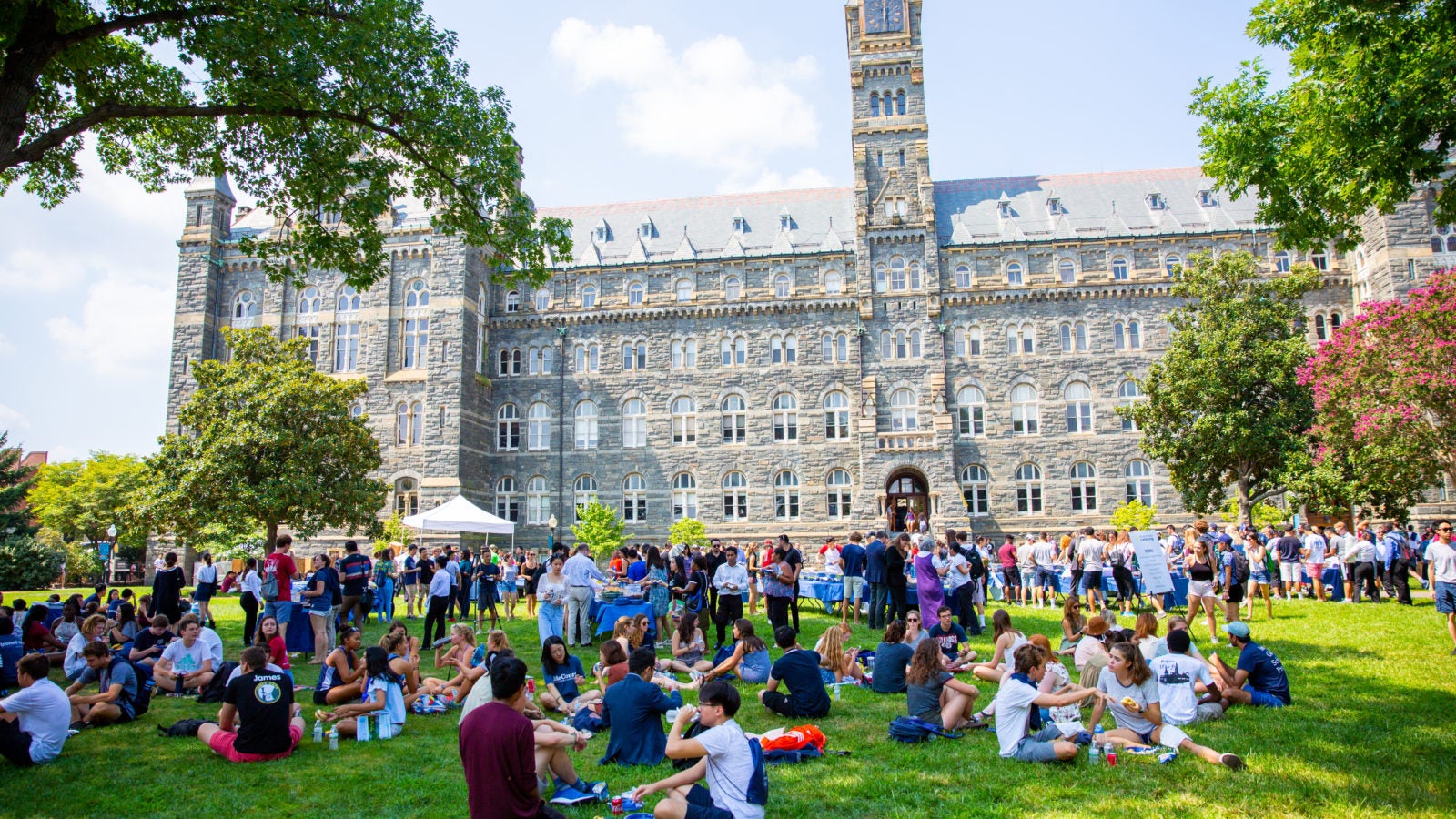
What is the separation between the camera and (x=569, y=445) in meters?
42.6

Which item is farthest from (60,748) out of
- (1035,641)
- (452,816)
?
(1035,641)

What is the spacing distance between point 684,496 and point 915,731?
Answer: 106ft

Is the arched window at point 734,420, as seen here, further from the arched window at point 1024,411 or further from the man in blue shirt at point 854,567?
the man in blue shirt at point 854,567

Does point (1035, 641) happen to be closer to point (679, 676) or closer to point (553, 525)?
point (679, 676)

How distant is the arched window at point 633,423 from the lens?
4216 centimetres

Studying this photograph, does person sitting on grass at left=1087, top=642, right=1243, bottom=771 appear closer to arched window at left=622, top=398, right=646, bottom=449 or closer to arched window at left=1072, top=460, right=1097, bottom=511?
arched window at left=1072, top=460, right=1097, bottom=511

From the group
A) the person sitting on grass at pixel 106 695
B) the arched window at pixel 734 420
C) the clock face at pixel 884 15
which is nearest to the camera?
the person sitting on grass at pixel 106 695

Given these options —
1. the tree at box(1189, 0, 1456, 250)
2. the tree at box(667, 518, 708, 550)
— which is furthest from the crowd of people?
the tree at box(667, 518, 708, 550)

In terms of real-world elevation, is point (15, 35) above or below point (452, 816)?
above

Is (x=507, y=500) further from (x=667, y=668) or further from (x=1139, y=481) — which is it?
(x=667, y=668)

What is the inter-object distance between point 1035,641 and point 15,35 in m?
13.9

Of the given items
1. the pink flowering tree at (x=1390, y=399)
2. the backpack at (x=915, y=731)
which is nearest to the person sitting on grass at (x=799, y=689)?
the backpack at (x=915, y=731)

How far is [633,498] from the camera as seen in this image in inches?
1639

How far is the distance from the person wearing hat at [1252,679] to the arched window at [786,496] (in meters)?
29.7
